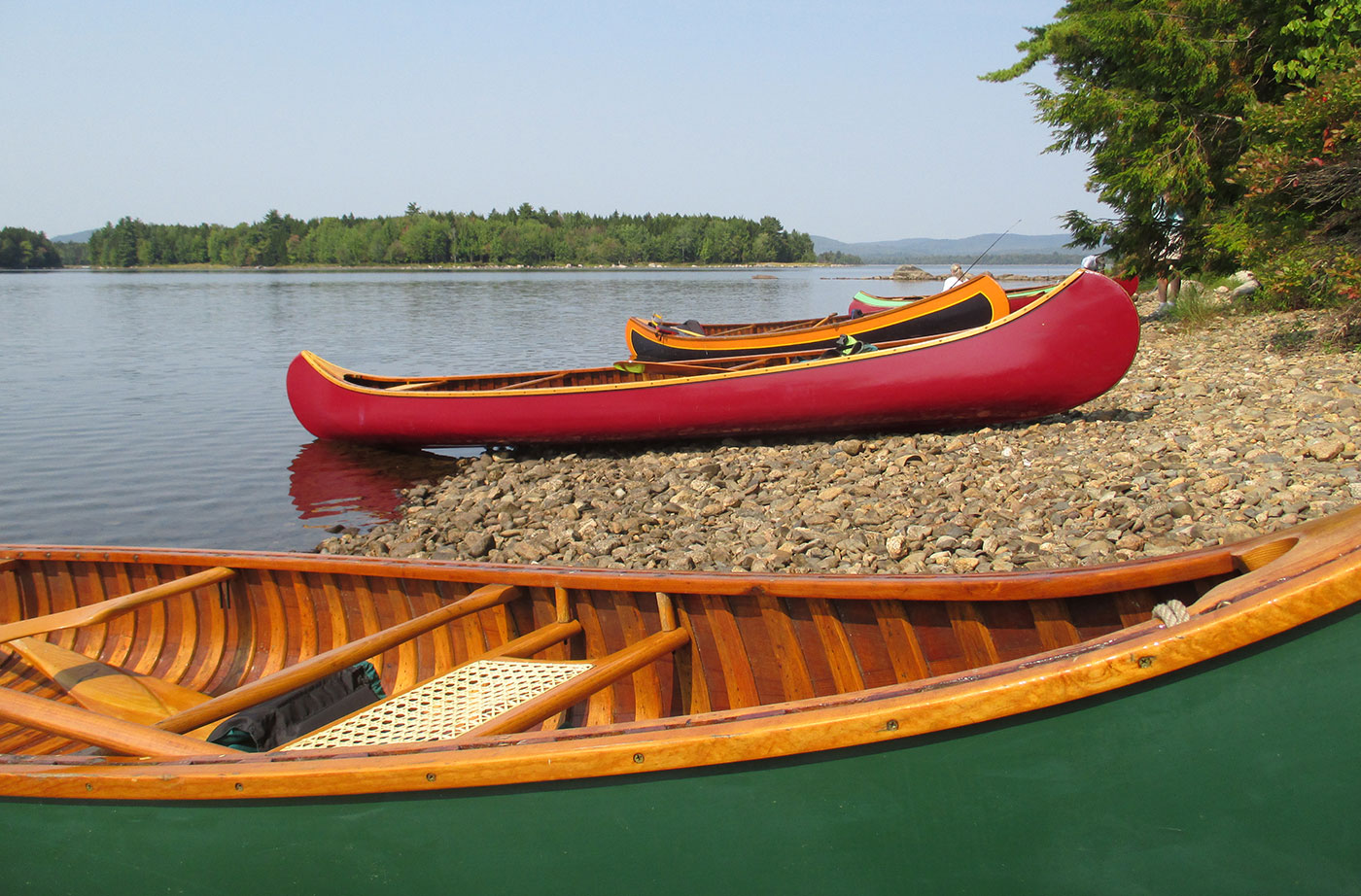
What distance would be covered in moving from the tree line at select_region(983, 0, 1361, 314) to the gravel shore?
133 centimetres

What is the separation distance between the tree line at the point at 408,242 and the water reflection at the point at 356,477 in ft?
509

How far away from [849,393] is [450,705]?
7.29m

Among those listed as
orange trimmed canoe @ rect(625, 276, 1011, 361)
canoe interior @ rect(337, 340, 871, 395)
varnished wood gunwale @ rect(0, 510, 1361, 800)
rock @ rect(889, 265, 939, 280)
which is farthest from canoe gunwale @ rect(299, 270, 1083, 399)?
rock @ rect(889, 265, 939, 280)

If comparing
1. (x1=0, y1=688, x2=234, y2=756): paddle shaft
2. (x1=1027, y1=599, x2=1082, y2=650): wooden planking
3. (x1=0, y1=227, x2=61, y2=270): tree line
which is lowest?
(x1=0, y1=688, x2=234, y2=756): paddle shaft

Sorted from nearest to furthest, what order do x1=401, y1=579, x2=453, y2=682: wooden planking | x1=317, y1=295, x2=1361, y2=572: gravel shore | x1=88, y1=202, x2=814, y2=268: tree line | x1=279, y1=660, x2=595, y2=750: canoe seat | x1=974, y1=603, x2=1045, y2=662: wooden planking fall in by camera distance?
x1=974, y1=603, x2=1045, y2=662: wooden planking, x1=279, y1=660, x2=595, y2=750: canoe seat, x1=401, y1=579, x2=453, y2=682: wooden planking, x1=317, y1=295, x2=1361, y2=572: gravel shore, x1=88, y1=202, x2=814, y2=268: tree line

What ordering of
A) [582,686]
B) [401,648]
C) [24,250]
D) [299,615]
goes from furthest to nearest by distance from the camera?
Answer: [24,250]
[299,615]
[401,648]
[582,686]

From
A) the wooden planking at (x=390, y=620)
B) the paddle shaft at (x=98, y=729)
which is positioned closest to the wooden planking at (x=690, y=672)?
the wooden planking at (x=390, y=620)

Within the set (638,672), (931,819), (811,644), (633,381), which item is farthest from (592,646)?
(633,381)

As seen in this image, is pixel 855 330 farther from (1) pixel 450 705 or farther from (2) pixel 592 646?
(1) pixel 450 705

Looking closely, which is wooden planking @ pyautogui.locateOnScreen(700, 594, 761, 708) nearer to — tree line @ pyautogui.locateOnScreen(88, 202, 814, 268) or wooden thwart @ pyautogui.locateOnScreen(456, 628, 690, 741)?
wooden thwart @ pyautogui.locateOnScreen(456, 628, 690, 741)

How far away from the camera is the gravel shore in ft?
20.9

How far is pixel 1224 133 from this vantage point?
623 inches

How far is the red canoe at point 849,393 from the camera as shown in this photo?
9.51 meters

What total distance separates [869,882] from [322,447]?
13843 millimetres
